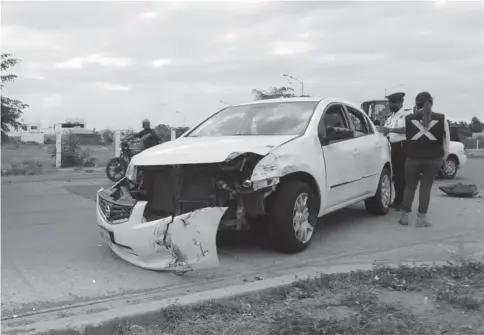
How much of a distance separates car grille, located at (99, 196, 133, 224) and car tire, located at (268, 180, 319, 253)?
4.69ft

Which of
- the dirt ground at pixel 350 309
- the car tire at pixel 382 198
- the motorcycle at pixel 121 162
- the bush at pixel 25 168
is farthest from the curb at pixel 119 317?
the bush at pixel 25 168

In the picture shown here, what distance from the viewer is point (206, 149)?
531 centimetres

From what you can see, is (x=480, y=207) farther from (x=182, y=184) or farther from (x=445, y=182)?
(x=182, y=184)

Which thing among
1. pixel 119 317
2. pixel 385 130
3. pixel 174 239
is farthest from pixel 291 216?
pixel 385 130

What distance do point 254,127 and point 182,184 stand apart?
4.86 ft

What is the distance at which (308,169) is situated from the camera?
5645 mm

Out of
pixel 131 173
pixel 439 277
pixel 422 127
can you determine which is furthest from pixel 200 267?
pixel 422 127

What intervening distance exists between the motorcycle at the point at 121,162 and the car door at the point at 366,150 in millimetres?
8012

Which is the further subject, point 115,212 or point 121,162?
point 121,162

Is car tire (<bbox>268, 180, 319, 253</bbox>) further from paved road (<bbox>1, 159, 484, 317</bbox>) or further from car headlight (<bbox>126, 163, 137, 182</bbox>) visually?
car headlight (<bbox>126, 163, 137, 182</bbox>)

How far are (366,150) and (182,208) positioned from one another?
3.04m

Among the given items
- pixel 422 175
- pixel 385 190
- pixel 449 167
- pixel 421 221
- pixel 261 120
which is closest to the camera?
pixel 261 120

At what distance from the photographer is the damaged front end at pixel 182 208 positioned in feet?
14.9

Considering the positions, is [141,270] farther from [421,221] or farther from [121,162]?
[121,162]
